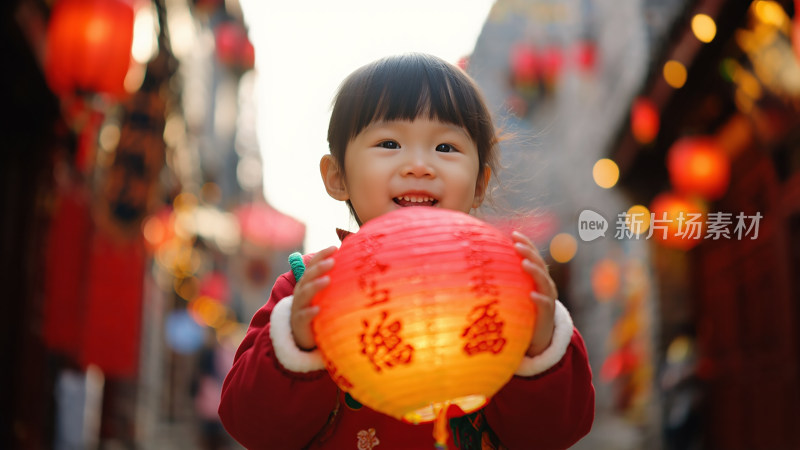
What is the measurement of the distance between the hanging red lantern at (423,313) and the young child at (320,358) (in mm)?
70

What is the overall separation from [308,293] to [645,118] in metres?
6.74

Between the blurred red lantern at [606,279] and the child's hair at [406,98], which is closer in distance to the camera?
the child's hair at [406,98]

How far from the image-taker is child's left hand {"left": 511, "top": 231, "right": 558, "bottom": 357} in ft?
4.83

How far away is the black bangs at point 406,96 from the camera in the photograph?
169cm

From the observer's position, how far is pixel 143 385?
11.5 meters

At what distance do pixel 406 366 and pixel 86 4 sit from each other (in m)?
4.47

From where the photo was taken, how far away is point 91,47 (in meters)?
4.94

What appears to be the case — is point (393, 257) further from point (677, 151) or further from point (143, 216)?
point (143, 216)

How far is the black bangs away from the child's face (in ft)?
0.09

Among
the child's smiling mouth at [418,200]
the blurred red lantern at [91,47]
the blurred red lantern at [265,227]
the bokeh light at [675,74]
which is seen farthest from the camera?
the blurred red lantern at [265,227]

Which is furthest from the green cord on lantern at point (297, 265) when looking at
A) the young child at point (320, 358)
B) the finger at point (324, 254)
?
the finger at point (324, 254)

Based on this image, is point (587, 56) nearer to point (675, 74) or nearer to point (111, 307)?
point (675, 74)

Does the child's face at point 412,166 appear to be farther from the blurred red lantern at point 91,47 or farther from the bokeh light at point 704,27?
the bokeh light at point 704,27

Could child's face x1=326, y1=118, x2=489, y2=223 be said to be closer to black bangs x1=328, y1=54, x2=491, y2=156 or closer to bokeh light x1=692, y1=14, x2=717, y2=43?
black bangs x1=328, y1=54, x2=491, y2=156
